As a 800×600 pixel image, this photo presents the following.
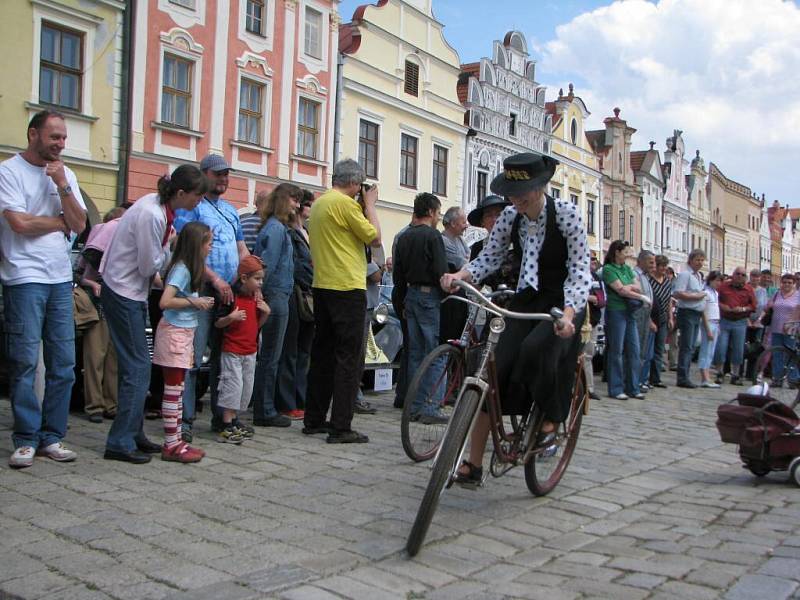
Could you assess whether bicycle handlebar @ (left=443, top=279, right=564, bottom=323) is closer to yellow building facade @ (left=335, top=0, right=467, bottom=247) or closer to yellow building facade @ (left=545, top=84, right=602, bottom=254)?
yellow building facade @ (left=335, top=0, right=467, bottom=247)

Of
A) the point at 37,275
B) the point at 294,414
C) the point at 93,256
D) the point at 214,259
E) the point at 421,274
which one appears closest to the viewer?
the point at 37,275

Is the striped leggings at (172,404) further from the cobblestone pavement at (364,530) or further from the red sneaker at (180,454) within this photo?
the cobblestone pavement at (364,530)

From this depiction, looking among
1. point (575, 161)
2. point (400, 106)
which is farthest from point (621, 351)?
point (575, 161)

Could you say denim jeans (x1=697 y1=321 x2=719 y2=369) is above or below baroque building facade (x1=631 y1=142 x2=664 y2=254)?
below

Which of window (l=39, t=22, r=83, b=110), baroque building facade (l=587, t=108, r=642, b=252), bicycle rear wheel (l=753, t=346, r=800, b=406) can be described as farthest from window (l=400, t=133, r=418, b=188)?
baroque building facade (l=587, t=108, r=642, b=252)

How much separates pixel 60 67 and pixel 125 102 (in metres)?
1.66

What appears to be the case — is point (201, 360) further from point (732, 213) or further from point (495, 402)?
point (732, 213)

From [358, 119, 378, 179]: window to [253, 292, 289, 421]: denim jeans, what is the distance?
20922 millimetres

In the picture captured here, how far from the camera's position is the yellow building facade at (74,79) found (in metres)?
17.5

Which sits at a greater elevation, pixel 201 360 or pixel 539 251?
pixel 539 251

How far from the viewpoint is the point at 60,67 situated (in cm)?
1867

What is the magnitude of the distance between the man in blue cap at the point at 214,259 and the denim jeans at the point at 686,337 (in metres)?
8.67

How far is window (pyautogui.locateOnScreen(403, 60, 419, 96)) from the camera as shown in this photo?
29719 millimetres

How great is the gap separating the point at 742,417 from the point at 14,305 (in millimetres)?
4820
